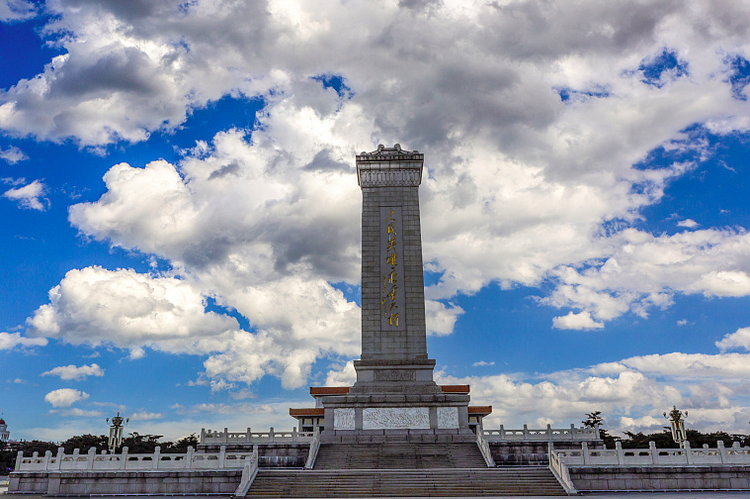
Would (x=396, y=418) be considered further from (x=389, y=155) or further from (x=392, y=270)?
(x=389, y=155)

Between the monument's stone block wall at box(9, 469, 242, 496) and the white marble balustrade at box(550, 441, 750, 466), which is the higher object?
the white marble balustrade at box(550, 441, 750, 466)

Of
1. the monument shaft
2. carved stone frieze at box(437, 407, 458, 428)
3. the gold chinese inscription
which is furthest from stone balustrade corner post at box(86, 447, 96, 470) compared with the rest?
the gold chinese inscription

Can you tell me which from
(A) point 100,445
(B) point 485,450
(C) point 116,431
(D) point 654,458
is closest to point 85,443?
(A) point 100,445

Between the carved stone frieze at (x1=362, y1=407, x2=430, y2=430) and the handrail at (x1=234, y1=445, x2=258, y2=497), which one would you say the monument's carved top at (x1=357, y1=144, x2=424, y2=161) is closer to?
the carved stone frieze at (x1=362, y1=407, x2=430, y2=430)

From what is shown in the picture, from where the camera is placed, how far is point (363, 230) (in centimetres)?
3297

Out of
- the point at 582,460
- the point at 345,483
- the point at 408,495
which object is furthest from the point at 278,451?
the point at 582,460

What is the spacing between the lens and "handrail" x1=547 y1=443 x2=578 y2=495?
18.3 metres

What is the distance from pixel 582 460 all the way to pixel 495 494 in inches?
153

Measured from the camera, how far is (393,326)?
30797mm

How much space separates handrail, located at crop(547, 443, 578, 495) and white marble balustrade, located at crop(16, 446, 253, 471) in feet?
35.9

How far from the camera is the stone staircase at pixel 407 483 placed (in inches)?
726

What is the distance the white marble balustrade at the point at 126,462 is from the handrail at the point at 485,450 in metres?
9.28

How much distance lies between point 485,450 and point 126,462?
13807 mm

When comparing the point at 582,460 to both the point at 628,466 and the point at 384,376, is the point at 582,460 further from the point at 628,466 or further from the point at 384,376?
the point at 384,376
